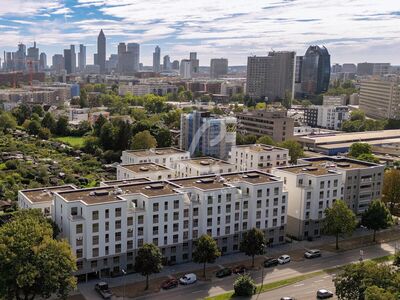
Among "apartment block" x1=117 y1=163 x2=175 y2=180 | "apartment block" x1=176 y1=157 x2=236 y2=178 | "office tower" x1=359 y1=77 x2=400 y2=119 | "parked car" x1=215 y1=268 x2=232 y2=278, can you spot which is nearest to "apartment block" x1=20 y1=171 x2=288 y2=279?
"parked car" x1=215 y1=268 x2=232 y2=278

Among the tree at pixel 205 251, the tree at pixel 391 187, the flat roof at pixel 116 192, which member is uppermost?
the flat roof at pixel 116 192

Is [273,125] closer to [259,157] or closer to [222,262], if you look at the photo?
[259,157]

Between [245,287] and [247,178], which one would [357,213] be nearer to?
[247,178]

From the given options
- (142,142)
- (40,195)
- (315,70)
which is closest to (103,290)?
(40,195)

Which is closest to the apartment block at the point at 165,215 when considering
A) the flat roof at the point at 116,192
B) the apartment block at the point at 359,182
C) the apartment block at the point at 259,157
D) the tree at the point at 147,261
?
the flat roof at the point at 116,192

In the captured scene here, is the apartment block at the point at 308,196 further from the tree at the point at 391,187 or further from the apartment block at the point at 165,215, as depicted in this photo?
the tree at the point at 391,187

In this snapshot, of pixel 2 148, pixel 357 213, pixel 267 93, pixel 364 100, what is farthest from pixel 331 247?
pixel 267 93

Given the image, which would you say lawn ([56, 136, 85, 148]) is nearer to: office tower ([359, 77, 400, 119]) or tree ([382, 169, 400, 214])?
tree ([382, 169, 400, 214])
